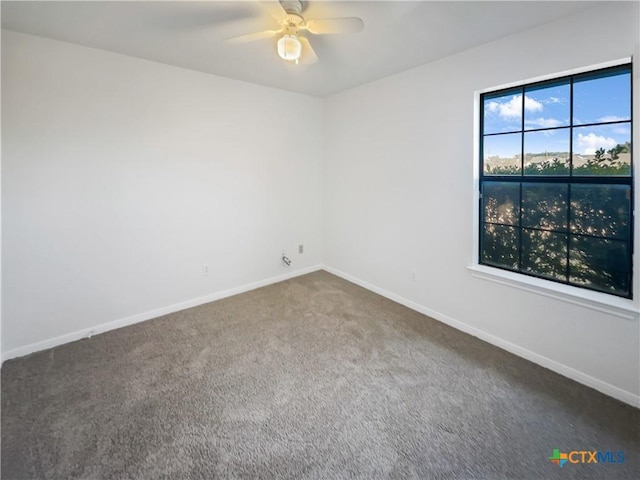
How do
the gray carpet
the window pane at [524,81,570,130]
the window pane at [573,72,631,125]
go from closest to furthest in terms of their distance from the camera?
the gray carpet < the window pane at [573,72,631,125] < the window pane at [524,81,570,130]

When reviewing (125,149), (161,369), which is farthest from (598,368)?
(125,149)

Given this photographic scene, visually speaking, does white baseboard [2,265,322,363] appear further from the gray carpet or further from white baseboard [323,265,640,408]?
white baseboard [323,265,640,408]

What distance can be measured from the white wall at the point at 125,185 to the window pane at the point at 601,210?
2987mm

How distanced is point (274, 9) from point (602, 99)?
2.27 meters

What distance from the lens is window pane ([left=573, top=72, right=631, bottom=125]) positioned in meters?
1.93

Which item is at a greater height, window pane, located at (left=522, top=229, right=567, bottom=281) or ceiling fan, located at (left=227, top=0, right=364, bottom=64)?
ceiling fan, located at (left=227, top=0, right=364, bottom=64)

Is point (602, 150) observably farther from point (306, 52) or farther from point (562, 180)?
point (306, 52)

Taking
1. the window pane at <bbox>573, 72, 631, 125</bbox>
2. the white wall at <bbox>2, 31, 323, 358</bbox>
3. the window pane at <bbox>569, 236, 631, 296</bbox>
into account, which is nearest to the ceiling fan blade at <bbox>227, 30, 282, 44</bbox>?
the white wall at <bbox>2, 31, 323, 358</bbox>

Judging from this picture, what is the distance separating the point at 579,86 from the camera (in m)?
2.10

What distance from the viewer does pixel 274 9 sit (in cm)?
193

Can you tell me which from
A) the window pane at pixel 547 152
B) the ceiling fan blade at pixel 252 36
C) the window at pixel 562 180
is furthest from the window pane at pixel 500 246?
the ceiling fan blade at pixel 252 36

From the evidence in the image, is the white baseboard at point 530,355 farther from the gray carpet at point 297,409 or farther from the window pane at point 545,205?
the window pane at point 545,205

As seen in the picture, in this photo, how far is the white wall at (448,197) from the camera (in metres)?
1.96

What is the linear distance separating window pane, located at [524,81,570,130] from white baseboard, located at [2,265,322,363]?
3140mm
